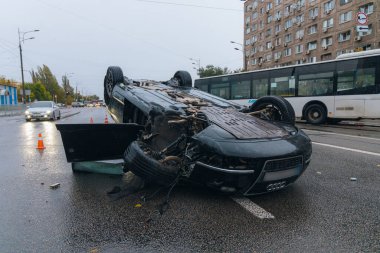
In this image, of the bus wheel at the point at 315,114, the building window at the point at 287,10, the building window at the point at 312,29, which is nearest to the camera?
the bus wheel at the point at 315,114

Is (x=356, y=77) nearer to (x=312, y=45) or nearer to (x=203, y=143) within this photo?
(x=203, y=143)

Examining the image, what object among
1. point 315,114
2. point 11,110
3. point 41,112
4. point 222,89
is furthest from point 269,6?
point 41,112

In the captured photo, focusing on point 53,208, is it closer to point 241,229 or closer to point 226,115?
point 241,229

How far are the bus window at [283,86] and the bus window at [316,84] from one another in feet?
1.23

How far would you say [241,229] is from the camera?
2.78 metres

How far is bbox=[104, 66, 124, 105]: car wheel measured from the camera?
637 cm

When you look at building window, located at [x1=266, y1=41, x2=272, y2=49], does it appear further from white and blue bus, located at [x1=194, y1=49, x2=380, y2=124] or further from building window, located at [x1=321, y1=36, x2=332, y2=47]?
white and blue bus, located at [x1=194, y1=49, x2=380, y2=124]

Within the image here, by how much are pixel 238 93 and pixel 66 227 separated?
1555 cm

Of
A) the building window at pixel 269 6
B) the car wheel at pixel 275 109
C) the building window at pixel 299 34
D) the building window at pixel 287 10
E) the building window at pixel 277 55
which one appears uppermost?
the building window at pixel 269 6

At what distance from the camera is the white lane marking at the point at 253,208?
3.08 metres

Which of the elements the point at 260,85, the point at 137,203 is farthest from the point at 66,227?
the point at 260,85

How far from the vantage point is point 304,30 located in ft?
139

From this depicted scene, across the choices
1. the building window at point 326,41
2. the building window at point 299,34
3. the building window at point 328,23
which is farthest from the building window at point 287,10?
the building window at point 326,41

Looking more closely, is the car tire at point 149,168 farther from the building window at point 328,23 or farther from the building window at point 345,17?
the building window at point 328,23
